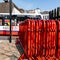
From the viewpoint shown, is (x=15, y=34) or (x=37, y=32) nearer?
(x=37, y=32)

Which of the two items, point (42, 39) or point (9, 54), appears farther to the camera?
point (9, 54)

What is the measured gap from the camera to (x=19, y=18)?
107ft

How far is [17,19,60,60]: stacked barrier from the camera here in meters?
10.4

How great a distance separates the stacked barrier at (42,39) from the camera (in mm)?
10430

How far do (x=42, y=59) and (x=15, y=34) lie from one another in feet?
64.3

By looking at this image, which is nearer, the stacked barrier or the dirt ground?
the stacked barrier

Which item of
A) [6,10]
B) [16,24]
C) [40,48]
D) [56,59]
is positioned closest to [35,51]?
[40,48]

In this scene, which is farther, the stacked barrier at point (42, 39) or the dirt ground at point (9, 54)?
the dirt ground at point (9, 54)

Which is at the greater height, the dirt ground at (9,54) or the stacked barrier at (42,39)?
the stacked barrier at (42,39)

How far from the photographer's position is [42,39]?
10.5 meters

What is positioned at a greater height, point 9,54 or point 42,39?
point 42,39

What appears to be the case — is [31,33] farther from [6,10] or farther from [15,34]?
[6,10]

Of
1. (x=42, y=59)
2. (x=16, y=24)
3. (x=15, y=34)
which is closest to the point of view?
(x=42, y=59)

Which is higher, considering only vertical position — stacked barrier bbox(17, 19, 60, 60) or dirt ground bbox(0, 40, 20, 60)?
stacked barrier bbox(17, 19, 60, 60)
